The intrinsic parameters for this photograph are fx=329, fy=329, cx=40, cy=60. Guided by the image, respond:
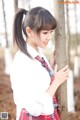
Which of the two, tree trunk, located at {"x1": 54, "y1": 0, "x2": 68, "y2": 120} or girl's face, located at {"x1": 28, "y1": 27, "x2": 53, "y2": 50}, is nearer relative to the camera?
girl's face, located at {"x1": 28, "y1": 27, "x2": 53, "y2": 50}

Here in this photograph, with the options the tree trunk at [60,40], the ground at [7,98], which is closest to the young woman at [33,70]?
the tree trunk at [60,40]

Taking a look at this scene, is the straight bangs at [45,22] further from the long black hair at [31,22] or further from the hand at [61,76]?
the hand at [61,76]

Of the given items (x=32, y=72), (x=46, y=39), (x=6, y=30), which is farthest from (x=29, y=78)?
(x=6, y=30)

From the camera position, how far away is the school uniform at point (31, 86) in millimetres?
1109

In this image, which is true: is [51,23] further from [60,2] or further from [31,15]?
[60,2]

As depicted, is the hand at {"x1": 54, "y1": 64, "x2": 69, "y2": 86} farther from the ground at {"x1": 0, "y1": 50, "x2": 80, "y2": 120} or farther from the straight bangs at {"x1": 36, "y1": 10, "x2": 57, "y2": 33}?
the ground at {"x1": 0, "y1": 50, "x2": 80, "y2": 120}

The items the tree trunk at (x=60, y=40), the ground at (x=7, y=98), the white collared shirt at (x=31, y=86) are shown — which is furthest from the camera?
the ground at (x=7, y=98)

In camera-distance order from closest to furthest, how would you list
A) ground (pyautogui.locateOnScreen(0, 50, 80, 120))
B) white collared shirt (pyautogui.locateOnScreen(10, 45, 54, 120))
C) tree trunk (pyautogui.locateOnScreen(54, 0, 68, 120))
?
white collared shirt (pyautogui.locateOnScreen(10, 45, 54, 120)) < tree trunk (pyautogui.locateOnScreen(54, 0, 68, 120)) < ground (pyautogui.locateOnScreen(0, 50, 80, 120))

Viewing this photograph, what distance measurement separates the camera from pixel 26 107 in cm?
112

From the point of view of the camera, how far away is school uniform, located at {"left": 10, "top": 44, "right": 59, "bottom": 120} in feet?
3.64

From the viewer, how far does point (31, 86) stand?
1.11m

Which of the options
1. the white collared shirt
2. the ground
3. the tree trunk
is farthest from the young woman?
the ground

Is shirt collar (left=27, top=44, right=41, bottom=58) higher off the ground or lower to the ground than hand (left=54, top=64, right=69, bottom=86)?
higher

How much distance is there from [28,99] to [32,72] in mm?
92
